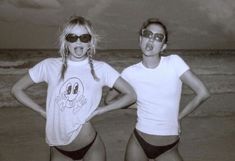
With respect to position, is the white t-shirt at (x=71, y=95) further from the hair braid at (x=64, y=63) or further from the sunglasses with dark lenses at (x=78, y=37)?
the sunglasses with dark lenses at (x=78, y=37)

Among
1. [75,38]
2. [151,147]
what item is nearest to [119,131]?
[151,147]

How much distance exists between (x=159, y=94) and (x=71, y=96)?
56 cm

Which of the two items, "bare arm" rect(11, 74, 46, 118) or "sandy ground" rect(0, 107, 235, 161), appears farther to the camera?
"sandy ground" rect(0, 107, 235, 161)

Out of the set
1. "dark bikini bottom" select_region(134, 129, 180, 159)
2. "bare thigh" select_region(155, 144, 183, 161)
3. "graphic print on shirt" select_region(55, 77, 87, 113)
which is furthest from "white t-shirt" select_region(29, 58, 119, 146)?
"bare thigh" select_region(155, 144, 183, 161)

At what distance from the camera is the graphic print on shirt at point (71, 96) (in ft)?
8.72

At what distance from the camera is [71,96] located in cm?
266

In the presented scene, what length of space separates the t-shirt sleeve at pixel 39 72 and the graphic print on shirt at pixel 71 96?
0.19m

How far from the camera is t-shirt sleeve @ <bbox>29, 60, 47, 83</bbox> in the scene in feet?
9.09

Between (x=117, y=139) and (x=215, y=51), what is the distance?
23.8 m

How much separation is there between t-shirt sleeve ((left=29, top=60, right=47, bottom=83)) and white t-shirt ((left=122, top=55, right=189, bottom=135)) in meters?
0.58

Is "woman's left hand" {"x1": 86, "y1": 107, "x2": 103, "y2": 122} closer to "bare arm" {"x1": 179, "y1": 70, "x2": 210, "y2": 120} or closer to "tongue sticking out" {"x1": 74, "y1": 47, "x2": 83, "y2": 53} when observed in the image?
"tongue sticking out" {"x1": 74, "y1": 47, "x2": 83, "y2": 53}

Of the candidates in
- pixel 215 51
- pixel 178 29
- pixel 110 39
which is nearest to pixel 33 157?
pixel 110 39

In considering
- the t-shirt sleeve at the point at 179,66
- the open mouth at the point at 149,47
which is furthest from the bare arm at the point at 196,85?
the open mouth at the point at 149,47

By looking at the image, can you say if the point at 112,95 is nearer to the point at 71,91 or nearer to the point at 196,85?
the point at 71,91
